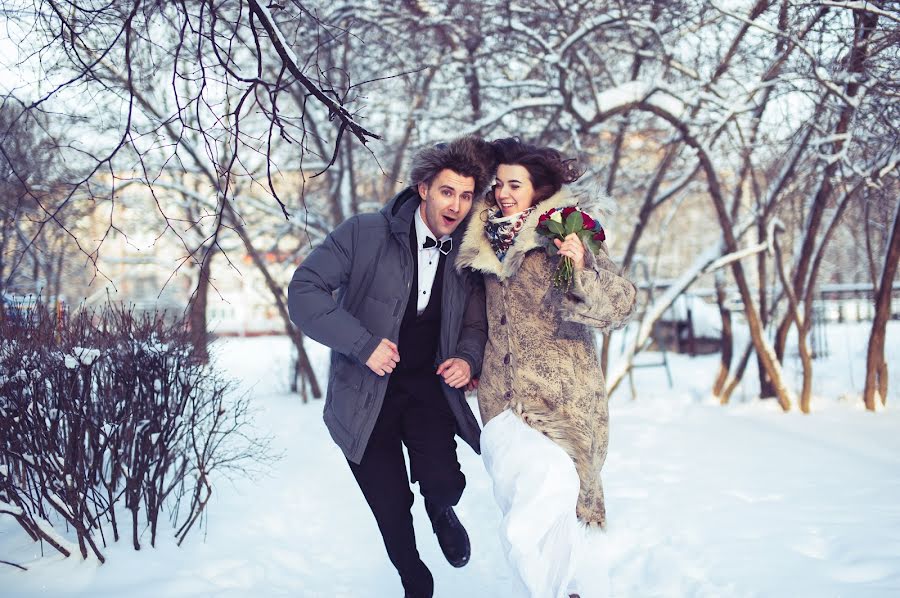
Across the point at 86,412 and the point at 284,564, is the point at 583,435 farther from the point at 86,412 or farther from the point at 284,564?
the point at 86,412

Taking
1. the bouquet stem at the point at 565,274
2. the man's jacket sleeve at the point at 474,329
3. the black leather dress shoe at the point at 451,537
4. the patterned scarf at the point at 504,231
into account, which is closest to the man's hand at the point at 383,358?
the man's jacket sleeve at the point at 474,329

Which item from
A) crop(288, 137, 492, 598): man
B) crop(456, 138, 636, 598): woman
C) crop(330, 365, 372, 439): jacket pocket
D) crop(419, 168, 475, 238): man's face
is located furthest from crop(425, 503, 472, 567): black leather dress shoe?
crop(419, 168, 475, 238): man's face

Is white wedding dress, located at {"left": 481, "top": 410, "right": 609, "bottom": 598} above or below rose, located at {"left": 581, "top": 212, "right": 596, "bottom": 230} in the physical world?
below

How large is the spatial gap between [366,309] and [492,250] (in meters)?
0.59

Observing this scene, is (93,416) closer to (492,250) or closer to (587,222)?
(492,250)

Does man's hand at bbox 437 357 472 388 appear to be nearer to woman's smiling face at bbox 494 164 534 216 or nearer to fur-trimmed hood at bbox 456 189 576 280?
fur-trimmed hood at bbox 456 189 576 280

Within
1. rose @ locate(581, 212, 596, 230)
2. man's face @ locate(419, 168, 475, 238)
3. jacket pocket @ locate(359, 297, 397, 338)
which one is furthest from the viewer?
man's face @ locate(419, 168, 475, 238)

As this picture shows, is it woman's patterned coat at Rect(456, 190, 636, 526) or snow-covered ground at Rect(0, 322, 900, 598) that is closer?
woman's patterned coat at Rect(456, 190, 636, 526)

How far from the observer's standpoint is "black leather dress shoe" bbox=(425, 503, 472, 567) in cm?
311

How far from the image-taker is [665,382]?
10422 millimetres

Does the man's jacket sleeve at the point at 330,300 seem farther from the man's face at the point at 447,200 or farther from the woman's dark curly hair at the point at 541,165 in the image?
the woman's dark curly hair at the point at 541,165

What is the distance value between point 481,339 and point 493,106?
20.3 ft

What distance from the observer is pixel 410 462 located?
3.09m

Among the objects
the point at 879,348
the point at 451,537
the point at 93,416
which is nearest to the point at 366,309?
the point at 451,537
